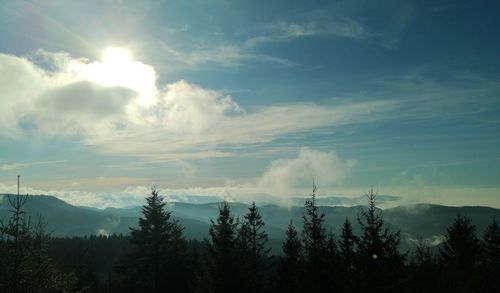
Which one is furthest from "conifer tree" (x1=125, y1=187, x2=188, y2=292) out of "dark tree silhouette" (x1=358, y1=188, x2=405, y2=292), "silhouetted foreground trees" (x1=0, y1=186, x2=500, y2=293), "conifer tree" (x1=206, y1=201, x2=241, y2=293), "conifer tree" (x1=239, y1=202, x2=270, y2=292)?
"dark tree silhouette" (x1=358, y1=188, x2=405, y2=292)

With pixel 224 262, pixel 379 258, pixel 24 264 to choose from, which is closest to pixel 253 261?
pixel 224 262

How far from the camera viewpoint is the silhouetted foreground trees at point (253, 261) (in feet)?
67.2

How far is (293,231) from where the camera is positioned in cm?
Result: 4675

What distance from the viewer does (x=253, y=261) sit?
37906mm

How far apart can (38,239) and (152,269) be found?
71.9 ft

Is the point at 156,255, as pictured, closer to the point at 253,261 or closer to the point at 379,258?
the point at 253,261

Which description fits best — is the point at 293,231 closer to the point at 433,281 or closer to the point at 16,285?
the point at 433,281

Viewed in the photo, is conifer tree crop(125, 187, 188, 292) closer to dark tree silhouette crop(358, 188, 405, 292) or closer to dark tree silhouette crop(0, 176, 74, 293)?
dark tree silhouette crop(0, 176, 74, 293)

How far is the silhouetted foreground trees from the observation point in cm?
2048

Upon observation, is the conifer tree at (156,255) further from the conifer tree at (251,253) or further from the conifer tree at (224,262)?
the conifer tree at (224,262)

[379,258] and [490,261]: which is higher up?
[379,258]

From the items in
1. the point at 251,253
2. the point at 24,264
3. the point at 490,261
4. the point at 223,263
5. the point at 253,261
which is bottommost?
the point at 490,261

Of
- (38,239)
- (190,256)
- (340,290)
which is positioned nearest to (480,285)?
(340,290)

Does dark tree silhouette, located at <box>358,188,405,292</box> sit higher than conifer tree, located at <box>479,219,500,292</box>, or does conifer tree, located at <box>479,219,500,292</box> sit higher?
dark tree silhouette, located at <box>358,188,405,292</box>
